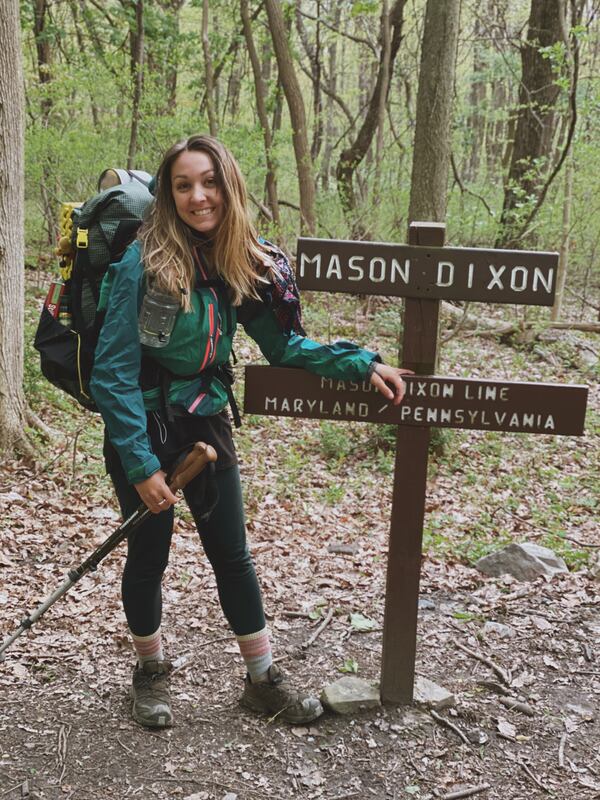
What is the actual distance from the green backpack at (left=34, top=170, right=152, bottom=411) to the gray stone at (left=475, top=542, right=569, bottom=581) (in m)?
3.23

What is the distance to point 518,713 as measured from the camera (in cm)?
322

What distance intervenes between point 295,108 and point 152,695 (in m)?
10.3

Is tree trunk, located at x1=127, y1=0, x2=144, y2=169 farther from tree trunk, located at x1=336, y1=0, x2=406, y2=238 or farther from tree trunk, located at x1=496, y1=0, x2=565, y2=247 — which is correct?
tree trunk, located at x1=496, y1=0, x2=565, y2=247

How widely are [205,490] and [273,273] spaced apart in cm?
88

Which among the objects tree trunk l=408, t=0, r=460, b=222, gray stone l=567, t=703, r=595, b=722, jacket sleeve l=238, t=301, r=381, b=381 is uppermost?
tree trunk l=408, t=0, r=460, b=222

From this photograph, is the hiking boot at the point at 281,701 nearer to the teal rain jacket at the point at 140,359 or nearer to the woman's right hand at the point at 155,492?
the woman's right hand at the point at 155,492

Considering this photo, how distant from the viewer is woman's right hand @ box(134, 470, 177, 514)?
8.40ft

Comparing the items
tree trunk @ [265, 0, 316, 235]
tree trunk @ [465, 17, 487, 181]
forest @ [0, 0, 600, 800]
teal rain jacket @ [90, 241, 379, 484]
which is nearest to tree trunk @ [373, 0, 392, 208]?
forest @ [0, 0, 600, 800]

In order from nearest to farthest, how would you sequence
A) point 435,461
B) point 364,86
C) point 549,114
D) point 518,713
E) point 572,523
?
1. point 518,713
2. point 572,523
3. point 435,461
4. point 549,114
5. point 364,86

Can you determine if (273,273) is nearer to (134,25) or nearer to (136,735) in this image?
(136,735)

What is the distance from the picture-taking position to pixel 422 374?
295 centimetres

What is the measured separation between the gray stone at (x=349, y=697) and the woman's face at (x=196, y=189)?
6.77 feet

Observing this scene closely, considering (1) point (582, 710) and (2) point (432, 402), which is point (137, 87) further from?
(1) point (582, 710)

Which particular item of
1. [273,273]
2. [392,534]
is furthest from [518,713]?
[273,273]
